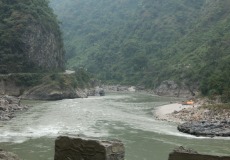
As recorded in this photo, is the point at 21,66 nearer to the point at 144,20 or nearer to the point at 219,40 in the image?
the point at 219,40

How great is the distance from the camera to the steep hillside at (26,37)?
3329 inches

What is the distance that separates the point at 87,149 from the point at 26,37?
8561 centimetres

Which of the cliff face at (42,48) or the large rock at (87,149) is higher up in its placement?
the cliff face at (42,48)

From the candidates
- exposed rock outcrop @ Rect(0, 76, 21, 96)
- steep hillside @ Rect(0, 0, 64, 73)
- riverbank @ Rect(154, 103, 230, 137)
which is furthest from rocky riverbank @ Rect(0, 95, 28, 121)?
steep hillside @ Rect(0, 0, 64, 73)

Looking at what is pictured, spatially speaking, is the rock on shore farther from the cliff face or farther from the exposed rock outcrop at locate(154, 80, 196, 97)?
the cliff face

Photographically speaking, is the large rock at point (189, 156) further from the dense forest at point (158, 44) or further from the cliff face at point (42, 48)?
the cliff face at point (42, 48)

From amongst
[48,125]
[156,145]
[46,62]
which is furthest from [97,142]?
[46,62]

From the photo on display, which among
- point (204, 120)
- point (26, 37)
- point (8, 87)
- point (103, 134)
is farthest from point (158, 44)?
point (103, 134)

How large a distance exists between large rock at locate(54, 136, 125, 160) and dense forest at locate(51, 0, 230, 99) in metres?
84.2

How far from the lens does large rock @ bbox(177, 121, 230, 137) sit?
37491mm

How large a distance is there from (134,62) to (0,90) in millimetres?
70675

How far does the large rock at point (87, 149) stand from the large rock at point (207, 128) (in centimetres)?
3191

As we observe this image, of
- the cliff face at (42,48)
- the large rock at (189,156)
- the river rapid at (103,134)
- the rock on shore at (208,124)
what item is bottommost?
the river rapid at (103,134)

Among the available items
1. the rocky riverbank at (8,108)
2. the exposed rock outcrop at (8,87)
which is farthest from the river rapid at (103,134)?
the exposed rock outcrop at (8,87)
